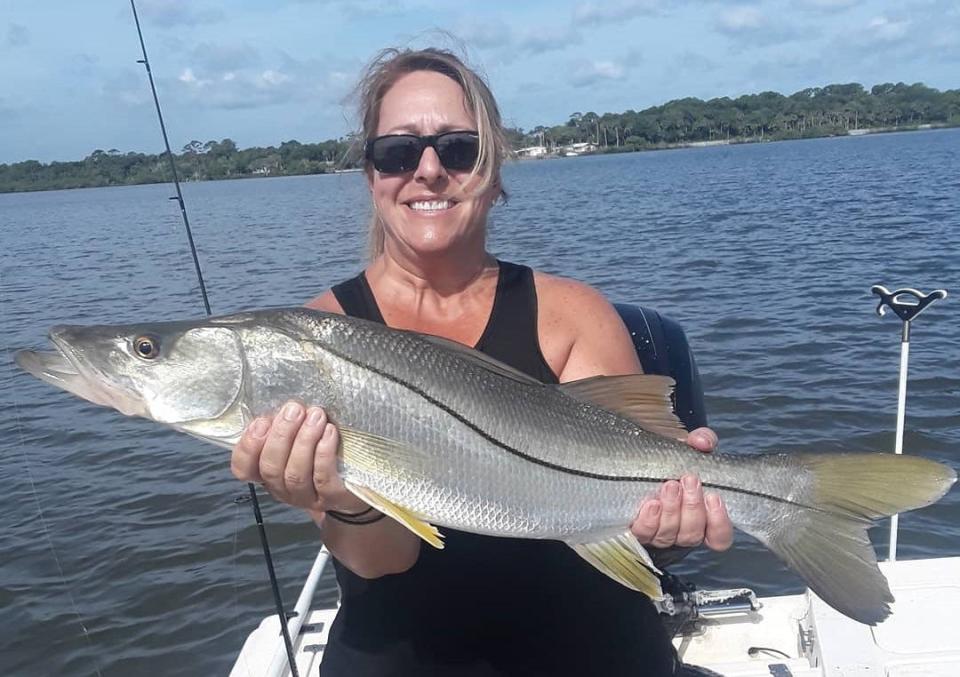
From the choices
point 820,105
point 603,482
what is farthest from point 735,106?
point 603,482

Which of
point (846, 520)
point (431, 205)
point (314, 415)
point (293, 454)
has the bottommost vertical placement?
point (846, 520)

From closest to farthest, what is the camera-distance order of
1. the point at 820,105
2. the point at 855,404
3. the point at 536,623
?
the point at 536,623
the point at 855,404
the point at 820,105

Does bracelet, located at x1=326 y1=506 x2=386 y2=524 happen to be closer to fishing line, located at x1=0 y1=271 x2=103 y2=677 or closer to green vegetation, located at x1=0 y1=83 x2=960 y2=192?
fishing line, located at x1=0 y1=271 x2=103 y2=677

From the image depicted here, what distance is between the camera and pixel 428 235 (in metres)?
3.04

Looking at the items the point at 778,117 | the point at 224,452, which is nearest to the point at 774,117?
the point at 778,117

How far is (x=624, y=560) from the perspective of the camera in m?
2.66

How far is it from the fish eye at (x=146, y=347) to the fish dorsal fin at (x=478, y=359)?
2.65ft

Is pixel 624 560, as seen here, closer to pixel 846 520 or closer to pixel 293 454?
pixel 846 520

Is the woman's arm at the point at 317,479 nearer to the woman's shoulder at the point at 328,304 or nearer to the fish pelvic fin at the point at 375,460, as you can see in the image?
the fish pelvic fin at the point at 375,460

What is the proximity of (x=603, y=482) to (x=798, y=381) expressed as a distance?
9636 mm

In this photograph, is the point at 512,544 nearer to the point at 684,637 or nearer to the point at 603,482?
the point at 603,482

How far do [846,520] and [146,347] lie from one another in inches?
88.7

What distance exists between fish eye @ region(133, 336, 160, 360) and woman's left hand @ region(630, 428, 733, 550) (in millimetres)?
1594

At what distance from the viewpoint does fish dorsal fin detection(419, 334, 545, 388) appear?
2615 millimetres
